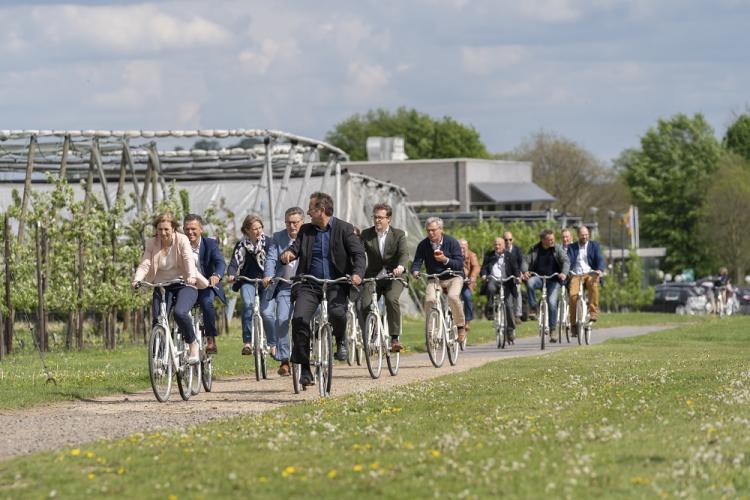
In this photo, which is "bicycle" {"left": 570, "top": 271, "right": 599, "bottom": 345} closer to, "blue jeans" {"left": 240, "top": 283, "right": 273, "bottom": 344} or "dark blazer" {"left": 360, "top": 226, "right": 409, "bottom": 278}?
"dark blazer" {"left": 360, "top": 226, "right": 409, "bottom": 278}

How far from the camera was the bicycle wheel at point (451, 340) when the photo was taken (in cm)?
1975


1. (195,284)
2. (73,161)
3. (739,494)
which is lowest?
(739,494)

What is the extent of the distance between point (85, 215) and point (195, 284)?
12846mm

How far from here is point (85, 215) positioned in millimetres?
27469

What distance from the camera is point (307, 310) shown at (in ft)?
49.6

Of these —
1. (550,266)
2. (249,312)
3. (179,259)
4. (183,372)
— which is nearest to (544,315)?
(550,266)

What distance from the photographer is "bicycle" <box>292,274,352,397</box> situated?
15.0 m

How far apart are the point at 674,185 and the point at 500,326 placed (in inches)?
3284

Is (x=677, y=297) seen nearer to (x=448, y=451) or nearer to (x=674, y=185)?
(x=674, y=185)

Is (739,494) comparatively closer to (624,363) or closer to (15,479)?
(15,479)

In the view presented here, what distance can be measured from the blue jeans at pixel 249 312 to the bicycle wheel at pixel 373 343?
1.36m

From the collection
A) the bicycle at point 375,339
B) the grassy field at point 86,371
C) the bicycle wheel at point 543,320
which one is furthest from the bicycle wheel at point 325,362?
the bicycle wheel at point 543,320

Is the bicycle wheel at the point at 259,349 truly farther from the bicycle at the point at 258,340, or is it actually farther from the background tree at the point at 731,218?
the background tree at the point at 731,218

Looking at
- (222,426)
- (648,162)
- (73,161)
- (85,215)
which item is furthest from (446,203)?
(222,426)
